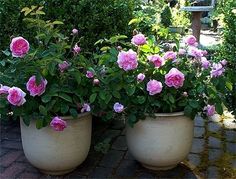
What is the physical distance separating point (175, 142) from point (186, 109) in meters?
0.25

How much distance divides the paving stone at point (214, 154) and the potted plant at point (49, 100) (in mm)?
1082

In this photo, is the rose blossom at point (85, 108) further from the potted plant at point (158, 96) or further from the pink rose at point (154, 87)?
the pink rose at point (154, 87)

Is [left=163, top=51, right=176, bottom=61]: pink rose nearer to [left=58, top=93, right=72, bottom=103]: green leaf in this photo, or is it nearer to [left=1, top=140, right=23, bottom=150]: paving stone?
[left=58, top=93, right=72, bottom=103]: green leaf

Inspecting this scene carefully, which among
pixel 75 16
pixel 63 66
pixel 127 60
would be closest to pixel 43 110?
pixel 63 66

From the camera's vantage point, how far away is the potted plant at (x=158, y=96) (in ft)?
8.36

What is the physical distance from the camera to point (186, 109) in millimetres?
2602

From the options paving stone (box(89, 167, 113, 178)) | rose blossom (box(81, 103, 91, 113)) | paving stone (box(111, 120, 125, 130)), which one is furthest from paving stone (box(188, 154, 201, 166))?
rose blossom (box(81, 103, 91, 113))

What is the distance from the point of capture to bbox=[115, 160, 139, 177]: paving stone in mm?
2871

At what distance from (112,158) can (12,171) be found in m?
0.79

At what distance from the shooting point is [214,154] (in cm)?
323

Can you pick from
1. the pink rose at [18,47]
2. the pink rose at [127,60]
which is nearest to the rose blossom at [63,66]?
the pink rose at [18,47]

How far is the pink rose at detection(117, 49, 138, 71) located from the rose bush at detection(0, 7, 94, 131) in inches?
9.4

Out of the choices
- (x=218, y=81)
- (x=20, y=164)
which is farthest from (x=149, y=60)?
(x=20, y=164)

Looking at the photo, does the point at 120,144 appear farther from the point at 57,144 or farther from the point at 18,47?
the point at 18,47
